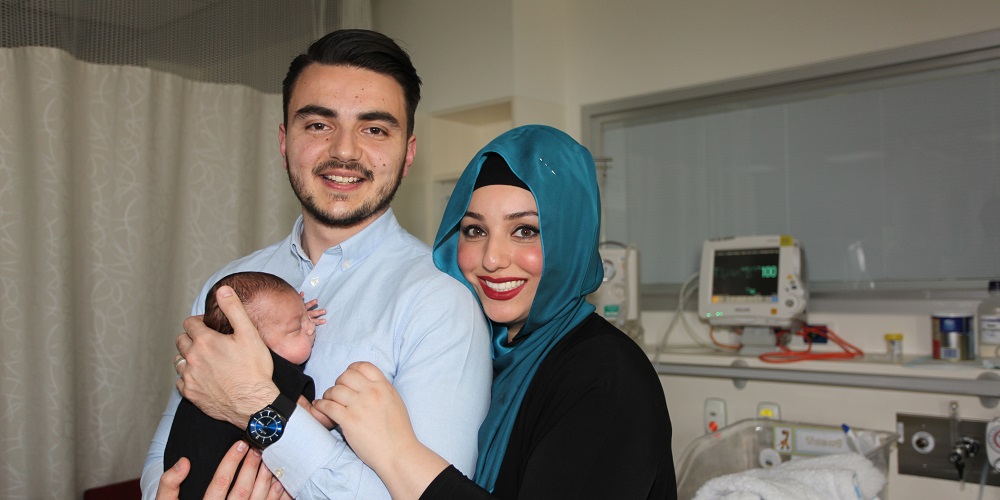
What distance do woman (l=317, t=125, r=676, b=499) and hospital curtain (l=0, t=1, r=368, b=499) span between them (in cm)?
147

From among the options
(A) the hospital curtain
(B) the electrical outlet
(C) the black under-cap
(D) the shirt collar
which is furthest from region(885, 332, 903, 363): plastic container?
(A) the hospital curtain

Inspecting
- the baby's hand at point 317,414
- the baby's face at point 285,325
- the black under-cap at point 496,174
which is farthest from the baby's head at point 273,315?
the black under-cap at point 496,174

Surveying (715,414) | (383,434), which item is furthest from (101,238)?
(715,414)

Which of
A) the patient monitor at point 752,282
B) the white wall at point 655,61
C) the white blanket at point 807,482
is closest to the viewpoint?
the white blanket at point 807,482

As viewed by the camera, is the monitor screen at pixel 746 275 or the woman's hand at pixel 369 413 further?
the monitor screen at pixel 746 275

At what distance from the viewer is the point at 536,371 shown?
1304mm

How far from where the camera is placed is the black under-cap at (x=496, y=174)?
1356 millimetres

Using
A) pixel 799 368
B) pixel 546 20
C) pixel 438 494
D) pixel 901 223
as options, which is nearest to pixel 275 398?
pixel 438 494

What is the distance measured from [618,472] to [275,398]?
499mm

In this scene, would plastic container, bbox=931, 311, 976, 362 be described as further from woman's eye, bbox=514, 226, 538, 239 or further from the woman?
woman's eye, bbox=514, 226, 538, 239

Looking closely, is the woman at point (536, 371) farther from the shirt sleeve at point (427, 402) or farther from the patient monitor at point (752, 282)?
the patient monitor at point (752, 282)

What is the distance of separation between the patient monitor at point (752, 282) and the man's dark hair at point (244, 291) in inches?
75.8

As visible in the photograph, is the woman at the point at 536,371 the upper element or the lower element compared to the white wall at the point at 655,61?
lower

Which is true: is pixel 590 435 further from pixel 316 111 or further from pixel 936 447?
pixel 936 447
